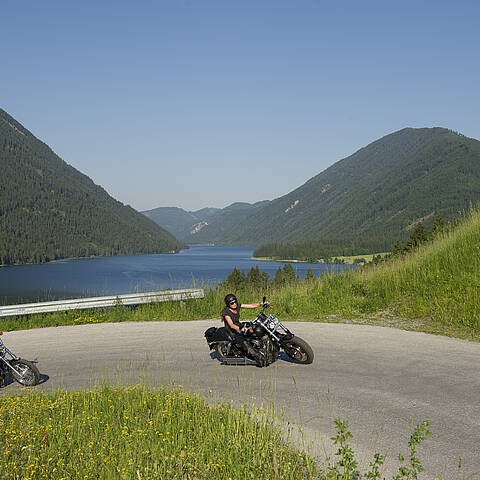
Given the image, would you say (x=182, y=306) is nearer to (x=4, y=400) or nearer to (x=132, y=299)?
(x=132, y=299)

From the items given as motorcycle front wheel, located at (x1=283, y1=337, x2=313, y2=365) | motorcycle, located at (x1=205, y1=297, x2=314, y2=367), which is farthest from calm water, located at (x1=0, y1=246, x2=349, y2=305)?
motorcycle front wheel, located at (x1=283, y1=337, x2=313, y2=365)

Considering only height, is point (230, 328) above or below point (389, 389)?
above

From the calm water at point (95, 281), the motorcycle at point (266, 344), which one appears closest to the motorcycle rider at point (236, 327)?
the motorcycle at point (266, 344)

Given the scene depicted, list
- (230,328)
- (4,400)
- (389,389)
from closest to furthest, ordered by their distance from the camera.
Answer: (4,400) → (389,389) → (230,328)

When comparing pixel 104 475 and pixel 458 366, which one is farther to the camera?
pixel 458 366

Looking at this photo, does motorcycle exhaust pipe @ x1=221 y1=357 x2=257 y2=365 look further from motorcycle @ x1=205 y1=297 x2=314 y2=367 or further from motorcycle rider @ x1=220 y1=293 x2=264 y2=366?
motorcycle rider @ x1=220 y1=293 x2=264 y2=366

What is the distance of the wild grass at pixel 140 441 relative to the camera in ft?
13.0

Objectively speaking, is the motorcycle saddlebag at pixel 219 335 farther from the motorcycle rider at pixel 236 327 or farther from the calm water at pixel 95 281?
the calm water at pixel 95 281

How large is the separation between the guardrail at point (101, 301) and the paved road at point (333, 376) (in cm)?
111

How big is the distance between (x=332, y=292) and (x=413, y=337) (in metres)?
4.35

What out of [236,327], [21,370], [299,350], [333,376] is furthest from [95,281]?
[333,376]

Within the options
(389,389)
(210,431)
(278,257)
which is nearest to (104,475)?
(210,431)

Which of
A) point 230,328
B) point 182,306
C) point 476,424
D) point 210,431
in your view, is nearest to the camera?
point 210,431

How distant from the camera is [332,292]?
13.8m
